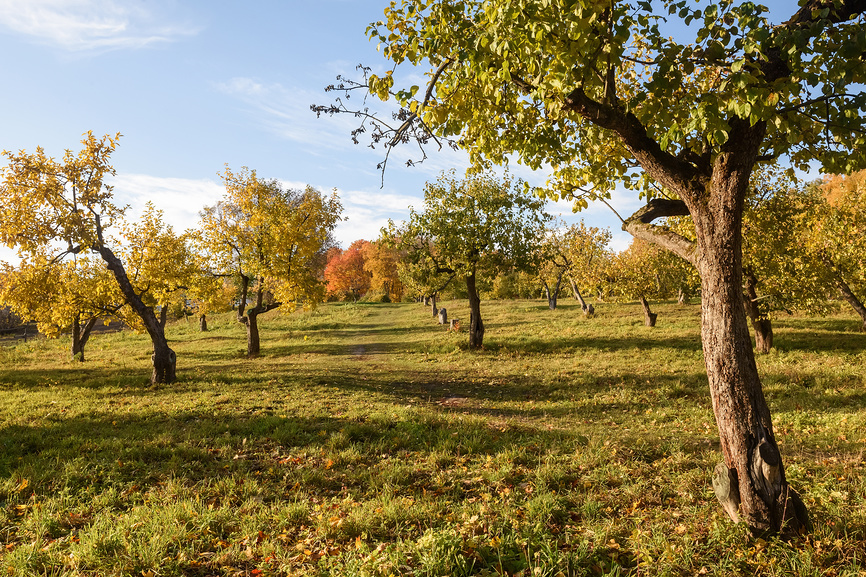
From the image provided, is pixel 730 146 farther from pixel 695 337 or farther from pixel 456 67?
pixel 695 337

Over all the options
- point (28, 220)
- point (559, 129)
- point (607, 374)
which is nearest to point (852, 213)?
point (607, 374)

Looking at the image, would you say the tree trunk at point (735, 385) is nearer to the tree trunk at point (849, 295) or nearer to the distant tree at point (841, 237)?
the distant tree at point (841, 237)

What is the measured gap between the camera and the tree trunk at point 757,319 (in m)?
18.7

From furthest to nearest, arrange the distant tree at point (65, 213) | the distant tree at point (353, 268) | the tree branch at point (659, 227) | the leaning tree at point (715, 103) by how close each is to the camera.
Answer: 1. the distant tree at point (353, 268)
2. the distant tree at point (65, 213)
3. the tree branch at point (659, 227)
4. the leaning tree at point (715, 103)

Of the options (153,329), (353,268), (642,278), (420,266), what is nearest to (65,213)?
(153,329)

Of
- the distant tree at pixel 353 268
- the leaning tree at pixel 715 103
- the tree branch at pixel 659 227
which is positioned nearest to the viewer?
the leaning tree at pixel 715 103

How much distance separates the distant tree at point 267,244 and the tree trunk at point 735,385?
70.0 feet

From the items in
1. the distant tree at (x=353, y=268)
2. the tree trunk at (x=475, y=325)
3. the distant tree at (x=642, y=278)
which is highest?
the distant tree at (x=353, y=268)

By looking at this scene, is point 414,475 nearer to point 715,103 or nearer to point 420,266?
point 715,103

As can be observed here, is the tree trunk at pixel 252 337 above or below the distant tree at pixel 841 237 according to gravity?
below

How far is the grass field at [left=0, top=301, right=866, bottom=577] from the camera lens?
4695 millimetres

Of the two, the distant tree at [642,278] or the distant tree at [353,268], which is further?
the distant tree at [353,268]

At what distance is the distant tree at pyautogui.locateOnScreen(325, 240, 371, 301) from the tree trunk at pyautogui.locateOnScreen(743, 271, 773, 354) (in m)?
57.5

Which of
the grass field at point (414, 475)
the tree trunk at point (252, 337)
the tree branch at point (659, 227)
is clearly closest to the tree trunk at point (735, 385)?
the grass field at point (414, 475)
